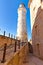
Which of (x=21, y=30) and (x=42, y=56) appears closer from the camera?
(x=42, y=56)

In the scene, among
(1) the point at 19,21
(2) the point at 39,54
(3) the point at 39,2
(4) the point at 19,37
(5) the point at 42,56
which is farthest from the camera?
(1) the point at 19,21

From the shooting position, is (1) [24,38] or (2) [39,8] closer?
(2) [39,8]

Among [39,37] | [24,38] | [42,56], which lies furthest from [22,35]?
[42,56]

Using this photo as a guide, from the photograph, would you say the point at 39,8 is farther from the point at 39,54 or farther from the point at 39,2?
the point at 39,54

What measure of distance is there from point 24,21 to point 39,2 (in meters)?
9.65

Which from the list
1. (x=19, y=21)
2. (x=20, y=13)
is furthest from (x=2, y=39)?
(x=20, y=13)

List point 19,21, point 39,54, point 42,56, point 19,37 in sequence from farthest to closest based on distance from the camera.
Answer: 1. point 19,21
2. point 19,37
3. point 39,54
4. point 42,56

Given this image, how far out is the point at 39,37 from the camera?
45.7ft

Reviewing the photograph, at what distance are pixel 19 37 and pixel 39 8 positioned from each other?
928 centimetres

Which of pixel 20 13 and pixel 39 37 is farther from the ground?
pixel 20 13

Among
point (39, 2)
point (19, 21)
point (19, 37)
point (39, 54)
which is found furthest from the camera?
point (19, 21)

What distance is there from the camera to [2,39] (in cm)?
1516

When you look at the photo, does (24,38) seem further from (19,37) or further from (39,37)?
(39,37)

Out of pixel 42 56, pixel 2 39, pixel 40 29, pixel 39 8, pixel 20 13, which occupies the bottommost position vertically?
pixel 42 56
